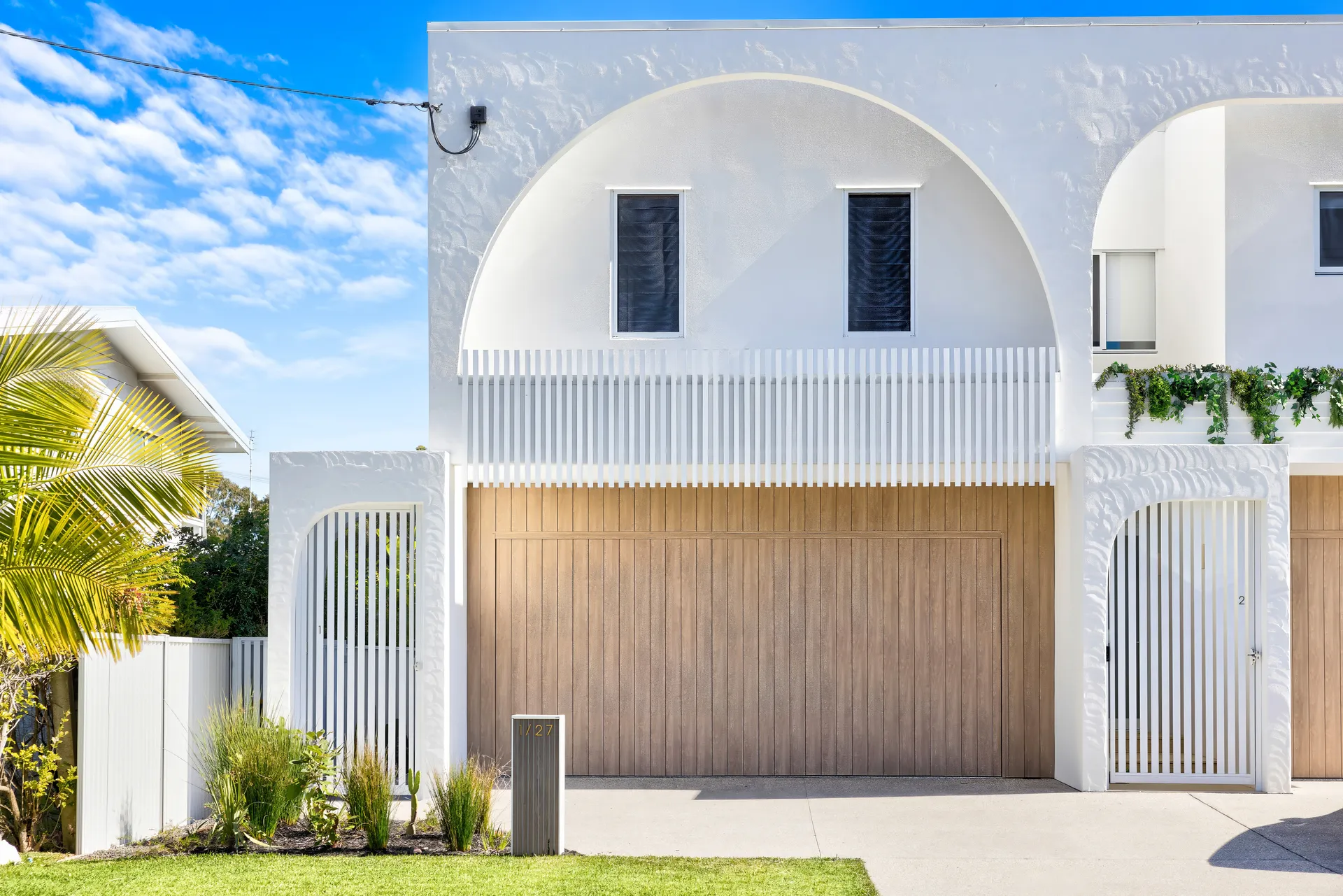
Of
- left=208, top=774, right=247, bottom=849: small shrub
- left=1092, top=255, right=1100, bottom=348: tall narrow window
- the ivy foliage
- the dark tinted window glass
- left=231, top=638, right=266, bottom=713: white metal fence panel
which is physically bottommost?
left=208, top=774, right=247, bottom=849: small shrub

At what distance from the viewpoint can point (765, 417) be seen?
31.4ft

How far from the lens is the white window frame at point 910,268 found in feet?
34.8

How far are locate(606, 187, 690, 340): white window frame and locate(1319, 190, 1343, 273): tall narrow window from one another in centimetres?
612

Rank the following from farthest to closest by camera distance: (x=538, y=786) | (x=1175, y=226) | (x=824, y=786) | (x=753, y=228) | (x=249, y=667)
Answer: (x=1175, y=226) < (x=753, y=228) < (x=824, y=786) < (x=249, y=667) < (x=538, y=786)

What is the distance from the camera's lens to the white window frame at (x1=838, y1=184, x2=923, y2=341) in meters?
10.6

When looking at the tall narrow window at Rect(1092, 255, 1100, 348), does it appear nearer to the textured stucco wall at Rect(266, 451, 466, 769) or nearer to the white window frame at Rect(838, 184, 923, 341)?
the white window frame at Rect(838, 184, 923, 341)

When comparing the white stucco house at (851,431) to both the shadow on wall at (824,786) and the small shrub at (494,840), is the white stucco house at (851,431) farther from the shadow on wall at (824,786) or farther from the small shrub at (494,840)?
the small shrub at (494,840)

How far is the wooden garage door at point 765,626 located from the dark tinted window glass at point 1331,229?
378 cm

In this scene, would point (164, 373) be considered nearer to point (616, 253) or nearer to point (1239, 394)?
point (616, 253)

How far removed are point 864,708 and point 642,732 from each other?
6.78 ft

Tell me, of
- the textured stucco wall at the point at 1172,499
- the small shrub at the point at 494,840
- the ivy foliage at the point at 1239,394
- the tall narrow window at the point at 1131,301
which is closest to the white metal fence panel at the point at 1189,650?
the textured stucco wall at the point at 1172,499

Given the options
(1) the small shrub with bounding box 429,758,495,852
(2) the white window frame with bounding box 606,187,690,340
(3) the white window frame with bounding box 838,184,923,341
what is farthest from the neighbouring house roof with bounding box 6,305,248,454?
(3) the white window frame with bounding box 838,184,923,341

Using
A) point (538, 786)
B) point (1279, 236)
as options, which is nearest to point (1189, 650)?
point (1279, 236)

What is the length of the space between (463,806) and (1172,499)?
6162mm
